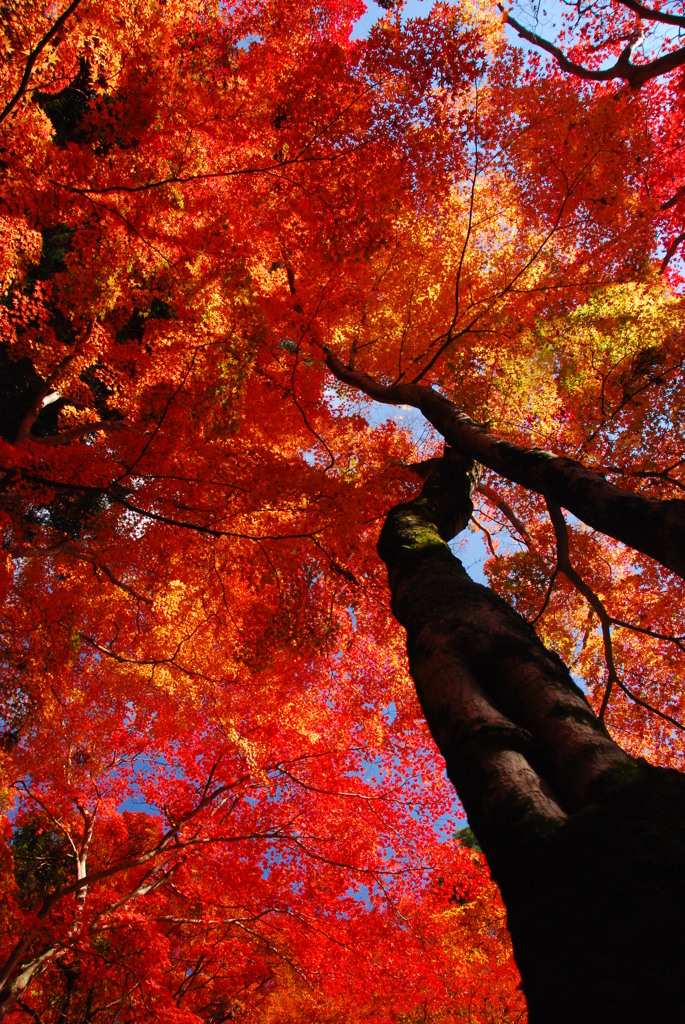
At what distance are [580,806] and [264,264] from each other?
33.7 ft

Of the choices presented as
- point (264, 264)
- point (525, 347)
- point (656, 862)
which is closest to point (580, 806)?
point (656, 862)

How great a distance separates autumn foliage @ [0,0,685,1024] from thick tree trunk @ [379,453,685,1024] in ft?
5.97

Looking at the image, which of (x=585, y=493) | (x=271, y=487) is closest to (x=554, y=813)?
(x=585, y=493)

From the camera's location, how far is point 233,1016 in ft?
32.9

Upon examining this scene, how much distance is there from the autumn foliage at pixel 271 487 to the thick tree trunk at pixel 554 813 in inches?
71.6

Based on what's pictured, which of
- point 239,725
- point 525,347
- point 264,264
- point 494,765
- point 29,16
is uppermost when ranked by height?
point 264,264

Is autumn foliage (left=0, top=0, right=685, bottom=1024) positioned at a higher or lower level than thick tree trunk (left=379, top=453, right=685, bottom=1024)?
higher

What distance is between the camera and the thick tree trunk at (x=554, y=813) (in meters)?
1.52

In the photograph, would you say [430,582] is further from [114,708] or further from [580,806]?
[114,708]

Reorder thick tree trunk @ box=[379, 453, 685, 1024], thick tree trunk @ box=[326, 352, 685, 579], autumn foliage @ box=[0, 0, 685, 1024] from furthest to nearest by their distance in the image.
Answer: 1. autumn foliage @ box=[0, 0, 685, 1024]
2. thick tree trunk @ box=[326, 352, 685, 579]
3. thick tree trunk @ box=[379, 453, 685, 1024]

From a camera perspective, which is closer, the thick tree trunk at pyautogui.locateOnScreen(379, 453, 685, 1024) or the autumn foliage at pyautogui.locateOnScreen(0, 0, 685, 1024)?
the thick tree trunk at pyautogui.locateOnScreen(379, 453, 685, 1024)

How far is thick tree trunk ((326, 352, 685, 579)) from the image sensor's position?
2979 millimetres

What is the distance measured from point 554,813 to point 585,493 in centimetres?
217

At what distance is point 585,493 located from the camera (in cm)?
367
